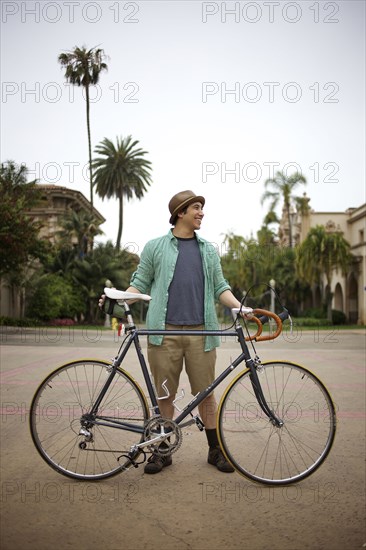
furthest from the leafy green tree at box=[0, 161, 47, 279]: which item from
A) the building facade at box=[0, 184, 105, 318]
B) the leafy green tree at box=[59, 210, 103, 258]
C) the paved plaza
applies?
the paved plaza

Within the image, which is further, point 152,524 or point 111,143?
point 111,143

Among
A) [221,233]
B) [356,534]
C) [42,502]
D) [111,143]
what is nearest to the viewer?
[356,534]

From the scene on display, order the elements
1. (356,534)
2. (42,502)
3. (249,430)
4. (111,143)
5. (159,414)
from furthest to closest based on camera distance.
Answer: (111,143), (249,430), (159,414), (42,502), (356,534)

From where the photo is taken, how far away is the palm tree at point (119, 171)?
163 ft

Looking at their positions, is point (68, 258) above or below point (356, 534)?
above

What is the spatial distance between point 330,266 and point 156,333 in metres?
39.4

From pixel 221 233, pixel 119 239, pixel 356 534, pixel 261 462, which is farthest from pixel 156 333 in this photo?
pixel 221 233

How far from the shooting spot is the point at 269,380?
3.90m

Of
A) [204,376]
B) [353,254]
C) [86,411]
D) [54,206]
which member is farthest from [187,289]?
[54,206]

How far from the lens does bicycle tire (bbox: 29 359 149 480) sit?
380 centimetres

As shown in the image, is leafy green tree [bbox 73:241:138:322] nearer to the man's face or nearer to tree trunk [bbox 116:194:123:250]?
tree trunk [bbox 116:194:123:250]

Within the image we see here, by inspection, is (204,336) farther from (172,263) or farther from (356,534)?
(356,534)

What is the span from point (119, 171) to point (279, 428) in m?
47.1

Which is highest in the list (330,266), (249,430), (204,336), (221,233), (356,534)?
(221,233)
